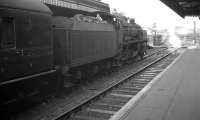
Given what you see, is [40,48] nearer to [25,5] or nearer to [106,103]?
[25,5]

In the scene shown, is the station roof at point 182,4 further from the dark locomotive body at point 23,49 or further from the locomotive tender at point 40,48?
the dark locomotive body at point 23,49

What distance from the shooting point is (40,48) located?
23.1 ft

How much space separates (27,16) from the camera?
6461 mm

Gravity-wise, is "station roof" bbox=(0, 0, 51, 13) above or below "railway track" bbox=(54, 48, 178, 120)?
above

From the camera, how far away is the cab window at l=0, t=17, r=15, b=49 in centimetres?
568

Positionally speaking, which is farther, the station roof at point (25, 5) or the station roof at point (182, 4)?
the station roof at point (182, 4)

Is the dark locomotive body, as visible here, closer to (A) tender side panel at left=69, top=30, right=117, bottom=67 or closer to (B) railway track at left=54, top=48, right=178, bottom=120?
(B) railway track at left=54, top=48, right=178, bottom=120

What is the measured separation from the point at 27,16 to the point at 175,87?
5364 millimetres

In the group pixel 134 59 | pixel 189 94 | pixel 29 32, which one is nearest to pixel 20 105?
pixel 29 32

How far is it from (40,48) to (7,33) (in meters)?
1.28

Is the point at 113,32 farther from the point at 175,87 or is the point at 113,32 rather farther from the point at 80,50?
the point at 175,87

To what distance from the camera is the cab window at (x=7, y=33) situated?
568cm

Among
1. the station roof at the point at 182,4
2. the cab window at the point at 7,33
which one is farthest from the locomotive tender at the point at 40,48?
the station roof at the point at 182,4

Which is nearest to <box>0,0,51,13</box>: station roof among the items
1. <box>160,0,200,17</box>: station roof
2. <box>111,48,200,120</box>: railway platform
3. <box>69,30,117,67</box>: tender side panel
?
<box>69,30,117,67</box>: tender side panel
